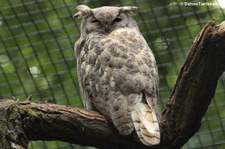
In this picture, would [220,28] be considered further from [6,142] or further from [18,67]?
[18,67]

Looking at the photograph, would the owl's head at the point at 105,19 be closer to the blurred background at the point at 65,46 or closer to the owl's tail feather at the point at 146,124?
the owl's tail feather at the point at 146,124

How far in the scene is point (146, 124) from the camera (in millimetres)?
3252

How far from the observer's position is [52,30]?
5824mm

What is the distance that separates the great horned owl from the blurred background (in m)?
1.53

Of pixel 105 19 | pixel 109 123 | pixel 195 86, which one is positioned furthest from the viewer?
pixel 105 19

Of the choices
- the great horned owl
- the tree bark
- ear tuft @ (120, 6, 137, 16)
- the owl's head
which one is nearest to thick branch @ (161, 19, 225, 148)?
the tree bark

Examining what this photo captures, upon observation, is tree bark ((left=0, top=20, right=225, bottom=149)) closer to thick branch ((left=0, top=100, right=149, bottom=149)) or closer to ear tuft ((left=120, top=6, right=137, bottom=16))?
thick branch ((left=0, top=100, right=149, bottom=149))

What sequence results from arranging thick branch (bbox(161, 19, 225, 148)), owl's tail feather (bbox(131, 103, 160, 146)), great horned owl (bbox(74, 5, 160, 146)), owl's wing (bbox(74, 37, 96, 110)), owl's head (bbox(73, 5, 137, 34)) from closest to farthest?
thick branch (bbox(161, 19, 225, 148)) < owl's tail feather (bbox(131, 103, 160, 146)) < great horned owl (bbox(74, 5, 160, 146)) < owl's wing (bbox(74, 37, 96, 110)) < owl's head (bbox(73, 5, 137, 34))

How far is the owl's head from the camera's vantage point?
4074 millimetres

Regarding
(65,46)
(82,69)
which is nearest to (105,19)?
(82,69)

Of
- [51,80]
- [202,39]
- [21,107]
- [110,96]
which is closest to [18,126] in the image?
[21,107]

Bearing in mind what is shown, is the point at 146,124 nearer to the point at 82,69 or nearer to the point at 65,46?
the point at 82,69

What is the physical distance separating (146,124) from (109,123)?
0.22 metres

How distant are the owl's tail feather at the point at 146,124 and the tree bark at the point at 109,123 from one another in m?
0.09
